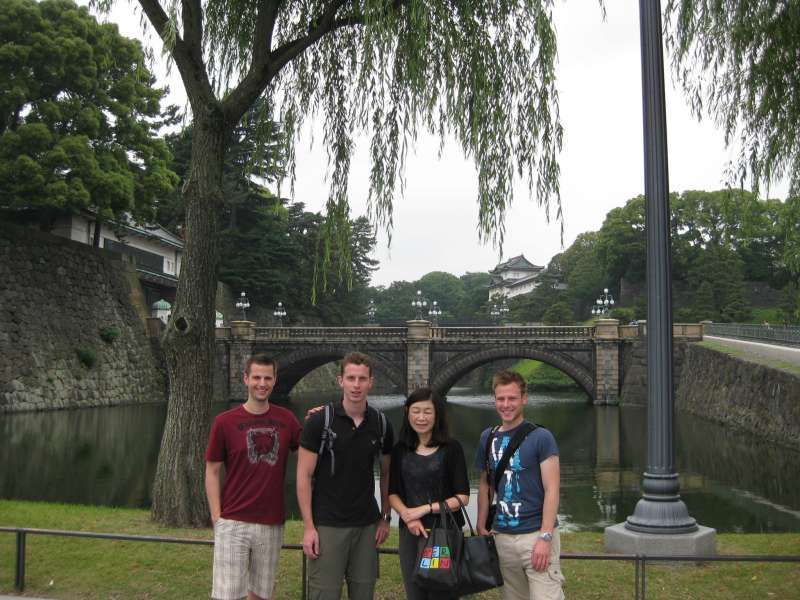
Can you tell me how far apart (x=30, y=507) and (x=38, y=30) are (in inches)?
875

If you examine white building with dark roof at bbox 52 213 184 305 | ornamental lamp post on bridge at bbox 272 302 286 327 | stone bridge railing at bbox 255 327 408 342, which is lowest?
stone bridge railing at bbox 255 327 408 342

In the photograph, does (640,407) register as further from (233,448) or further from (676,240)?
(233,448)

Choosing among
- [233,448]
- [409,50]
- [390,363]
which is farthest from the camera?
[390,363]

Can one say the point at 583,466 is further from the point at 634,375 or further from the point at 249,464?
the point at 634,375

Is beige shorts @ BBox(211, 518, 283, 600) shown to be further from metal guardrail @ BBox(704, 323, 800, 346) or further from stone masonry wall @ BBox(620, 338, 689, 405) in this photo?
stone masonry wall @ BBox(620, 338, 689, 405)

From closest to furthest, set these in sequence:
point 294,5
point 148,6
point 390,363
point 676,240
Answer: point 148,6 → point 294,5 → point 390,363 → point 676,240

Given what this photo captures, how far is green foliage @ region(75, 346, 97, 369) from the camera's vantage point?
30.1m

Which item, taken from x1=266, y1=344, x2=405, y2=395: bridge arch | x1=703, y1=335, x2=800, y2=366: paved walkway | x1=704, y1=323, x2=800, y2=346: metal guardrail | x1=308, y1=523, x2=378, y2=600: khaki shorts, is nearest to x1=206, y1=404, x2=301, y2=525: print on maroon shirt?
x1=308, y1=523, x2=378, y2=600: khaki shorts

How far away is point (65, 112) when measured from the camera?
27.9 metres

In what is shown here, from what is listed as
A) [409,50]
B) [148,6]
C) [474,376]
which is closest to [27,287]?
[148,6]

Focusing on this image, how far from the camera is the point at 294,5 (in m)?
9.08

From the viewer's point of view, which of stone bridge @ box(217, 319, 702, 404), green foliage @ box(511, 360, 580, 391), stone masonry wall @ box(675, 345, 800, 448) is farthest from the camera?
green foliage @ box(511, 360, 580, 391)

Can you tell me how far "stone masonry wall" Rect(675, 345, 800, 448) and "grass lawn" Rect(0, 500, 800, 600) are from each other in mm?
14056

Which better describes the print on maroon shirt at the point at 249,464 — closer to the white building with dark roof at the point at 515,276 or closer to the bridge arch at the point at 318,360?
the bridge arch at the point at 318,360
